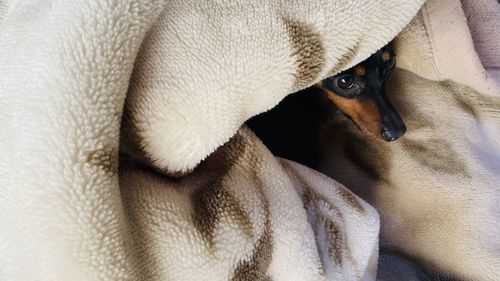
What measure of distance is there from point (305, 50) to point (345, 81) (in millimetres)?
313

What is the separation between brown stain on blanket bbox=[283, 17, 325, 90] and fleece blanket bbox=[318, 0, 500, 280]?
26cm

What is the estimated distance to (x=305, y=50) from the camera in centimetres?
54

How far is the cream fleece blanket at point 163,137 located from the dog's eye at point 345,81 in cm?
23

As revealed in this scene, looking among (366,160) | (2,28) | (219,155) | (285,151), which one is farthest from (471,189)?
(2,28)

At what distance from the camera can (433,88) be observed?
0.84 metres

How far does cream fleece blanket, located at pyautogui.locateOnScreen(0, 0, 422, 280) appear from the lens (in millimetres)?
439

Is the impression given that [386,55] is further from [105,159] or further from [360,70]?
[105,159]

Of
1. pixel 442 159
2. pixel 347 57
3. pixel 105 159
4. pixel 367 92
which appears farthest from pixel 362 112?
pixel 105 159

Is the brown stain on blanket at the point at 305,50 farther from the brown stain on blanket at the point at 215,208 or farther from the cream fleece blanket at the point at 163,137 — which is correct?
the brown stain on blanket at the point at 215,208

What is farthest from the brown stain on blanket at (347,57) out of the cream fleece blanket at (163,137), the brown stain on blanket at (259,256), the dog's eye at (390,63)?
the dog's eye at (390,63)

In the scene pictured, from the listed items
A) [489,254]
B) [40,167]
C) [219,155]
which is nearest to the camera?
[40,167]

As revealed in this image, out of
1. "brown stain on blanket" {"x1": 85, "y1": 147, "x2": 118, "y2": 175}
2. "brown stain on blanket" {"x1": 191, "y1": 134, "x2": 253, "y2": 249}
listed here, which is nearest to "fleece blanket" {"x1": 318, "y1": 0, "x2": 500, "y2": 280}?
"brown stain on blanket" {"x1": 191, "y1": 134, "x2": 253, "y2": 249}

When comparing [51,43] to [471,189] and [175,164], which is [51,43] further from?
[471,189]

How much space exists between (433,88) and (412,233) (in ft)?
0.74
